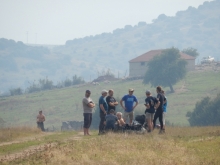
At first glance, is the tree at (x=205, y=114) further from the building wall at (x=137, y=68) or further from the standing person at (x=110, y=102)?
the building wall at (x=137, y=68)

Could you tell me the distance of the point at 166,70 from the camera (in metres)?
110

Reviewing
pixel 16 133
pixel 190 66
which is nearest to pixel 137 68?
pixel 190 66

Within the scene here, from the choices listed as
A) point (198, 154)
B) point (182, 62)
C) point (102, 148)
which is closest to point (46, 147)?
point (102, 148)

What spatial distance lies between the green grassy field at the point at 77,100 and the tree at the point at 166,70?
185cm

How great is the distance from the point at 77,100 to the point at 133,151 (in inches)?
3401

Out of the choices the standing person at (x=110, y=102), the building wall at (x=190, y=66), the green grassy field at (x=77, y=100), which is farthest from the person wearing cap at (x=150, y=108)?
the building wall at (x=190, y=66)

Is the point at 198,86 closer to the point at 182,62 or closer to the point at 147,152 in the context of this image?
the point at 182,62

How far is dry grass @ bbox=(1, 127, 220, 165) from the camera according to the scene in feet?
46.3

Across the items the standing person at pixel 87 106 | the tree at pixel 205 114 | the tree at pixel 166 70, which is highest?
the tree at pixel 166 70

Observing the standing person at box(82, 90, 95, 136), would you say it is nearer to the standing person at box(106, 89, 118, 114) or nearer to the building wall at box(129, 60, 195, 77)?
the standing person at box(106, 89, 118, 114)

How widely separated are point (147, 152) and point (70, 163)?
2649 millimetres

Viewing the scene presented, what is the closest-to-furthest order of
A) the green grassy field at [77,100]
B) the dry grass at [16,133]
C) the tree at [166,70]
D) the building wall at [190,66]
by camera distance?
1. the dry grass at [16,133]
2. the green grassy field at [77,100]
3. the tree at [166,70]
4. the building wall at [190,66]

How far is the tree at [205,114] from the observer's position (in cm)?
6875

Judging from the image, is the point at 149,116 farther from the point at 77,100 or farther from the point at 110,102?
the point at 77,100
